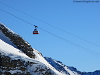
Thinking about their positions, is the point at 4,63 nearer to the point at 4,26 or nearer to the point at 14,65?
the point at 14,65

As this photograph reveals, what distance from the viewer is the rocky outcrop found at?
7744 cm

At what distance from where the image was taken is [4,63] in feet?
192

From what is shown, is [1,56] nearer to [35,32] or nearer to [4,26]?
[35,32]

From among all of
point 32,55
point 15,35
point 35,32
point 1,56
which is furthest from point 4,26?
point 35,32

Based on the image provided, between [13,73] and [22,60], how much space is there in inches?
242

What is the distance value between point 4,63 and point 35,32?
46.1ft

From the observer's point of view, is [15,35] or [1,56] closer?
[1,56]

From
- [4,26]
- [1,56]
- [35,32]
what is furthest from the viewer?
[4,26]

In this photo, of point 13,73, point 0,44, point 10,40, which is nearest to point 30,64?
point 13,73

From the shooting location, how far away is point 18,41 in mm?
80500

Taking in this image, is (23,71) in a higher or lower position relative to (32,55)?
lower

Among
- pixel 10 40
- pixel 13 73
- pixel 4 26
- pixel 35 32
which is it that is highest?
pixel 4 26

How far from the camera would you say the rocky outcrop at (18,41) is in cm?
7744

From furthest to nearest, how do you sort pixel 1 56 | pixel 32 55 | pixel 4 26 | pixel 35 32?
pixel 4 26 → pixel 32 55 → pixel 1 56 → pixel 35 32
